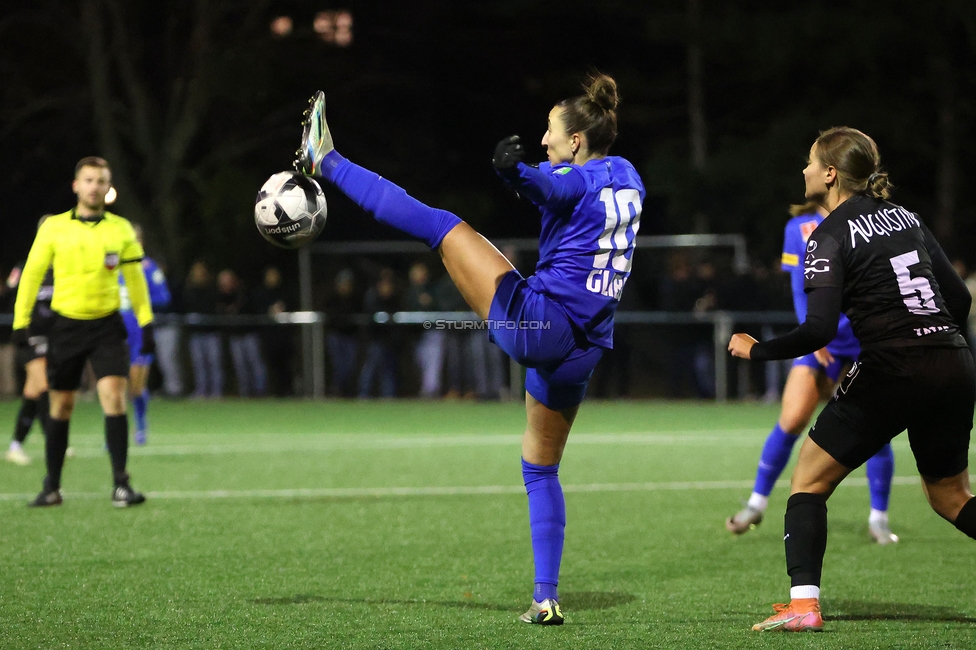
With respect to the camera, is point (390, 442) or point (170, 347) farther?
point (170, 347)

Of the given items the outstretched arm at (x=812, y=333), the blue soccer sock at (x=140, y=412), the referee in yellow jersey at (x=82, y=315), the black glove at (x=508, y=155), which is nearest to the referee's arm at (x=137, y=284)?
the referee in yellow jersey at (x=82, y=315)

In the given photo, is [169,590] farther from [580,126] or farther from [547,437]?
[580,126]

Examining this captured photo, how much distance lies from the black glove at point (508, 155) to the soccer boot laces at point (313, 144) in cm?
101

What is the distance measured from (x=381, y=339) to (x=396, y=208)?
14125 mm

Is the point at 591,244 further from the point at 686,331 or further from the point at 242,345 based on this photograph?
the point at 242,345

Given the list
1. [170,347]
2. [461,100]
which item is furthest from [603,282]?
[461,100]

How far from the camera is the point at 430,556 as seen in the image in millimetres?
6828

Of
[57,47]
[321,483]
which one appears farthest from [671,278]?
[57,47]

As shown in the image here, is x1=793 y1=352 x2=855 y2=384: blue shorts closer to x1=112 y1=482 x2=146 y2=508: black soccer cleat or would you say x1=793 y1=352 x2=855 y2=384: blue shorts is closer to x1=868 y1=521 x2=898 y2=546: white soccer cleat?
x1=868 y1=521 x2=898 y2=546: white soccer cleat

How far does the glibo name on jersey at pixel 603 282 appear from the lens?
5.14 m

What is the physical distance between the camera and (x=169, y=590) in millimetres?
5863

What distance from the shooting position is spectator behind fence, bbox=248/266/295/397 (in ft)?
63.7

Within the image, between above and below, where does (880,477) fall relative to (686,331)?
below

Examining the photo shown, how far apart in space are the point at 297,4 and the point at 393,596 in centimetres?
2124
